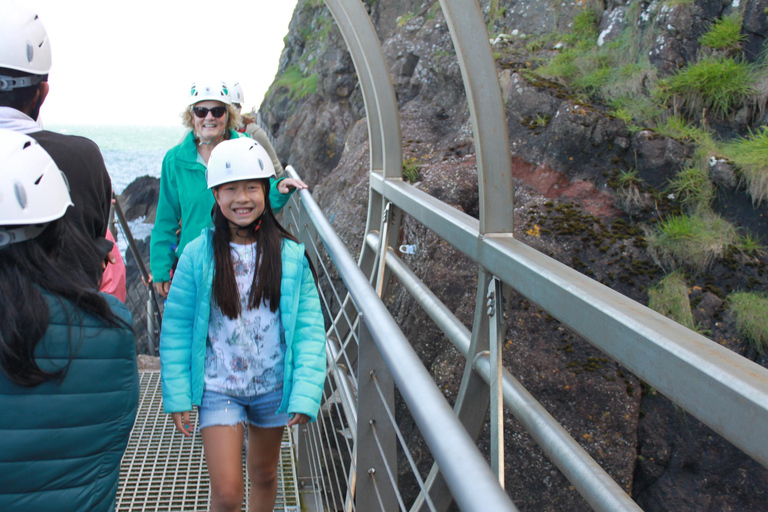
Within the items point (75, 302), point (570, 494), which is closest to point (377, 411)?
point (75, 302)

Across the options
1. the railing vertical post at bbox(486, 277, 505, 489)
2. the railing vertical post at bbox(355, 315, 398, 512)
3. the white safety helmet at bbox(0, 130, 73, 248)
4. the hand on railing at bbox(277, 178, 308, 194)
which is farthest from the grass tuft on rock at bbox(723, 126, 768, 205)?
the white safety helmet at bbox(0, 130, 73, 248)

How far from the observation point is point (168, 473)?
11.1ft

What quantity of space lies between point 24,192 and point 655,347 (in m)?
1.43

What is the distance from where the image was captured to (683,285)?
11.0 ft

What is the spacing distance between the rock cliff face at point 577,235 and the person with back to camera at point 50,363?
6.97ft

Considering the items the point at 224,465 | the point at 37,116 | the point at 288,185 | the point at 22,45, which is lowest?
the point at 224,465

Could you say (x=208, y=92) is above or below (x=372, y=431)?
above

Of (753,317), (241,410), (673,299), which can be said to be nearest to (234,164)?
(241,410)

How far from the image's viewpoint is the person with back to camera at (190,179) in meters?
3.22

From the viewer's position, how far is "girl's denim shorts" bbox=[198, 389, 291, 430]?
2.28 meters

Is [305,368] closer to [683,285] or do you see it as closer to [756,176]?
[683,285]

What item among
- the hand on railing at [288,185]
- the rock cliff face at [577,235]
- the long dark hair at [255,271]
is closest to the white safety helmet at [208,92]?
the hand on railing at [288,185]

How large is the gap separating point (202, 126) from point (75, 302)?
1.96 meters

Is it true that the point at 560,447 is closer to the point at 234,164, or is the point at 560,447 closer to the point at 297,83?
the point at 234,164
